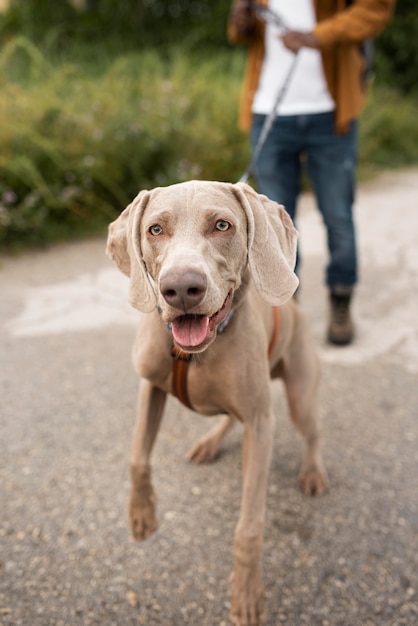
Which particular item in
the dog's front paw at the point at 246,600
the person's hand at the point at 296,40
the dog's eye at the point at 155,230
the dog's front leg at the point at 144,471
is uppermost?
the person's hand at the point at 296,40

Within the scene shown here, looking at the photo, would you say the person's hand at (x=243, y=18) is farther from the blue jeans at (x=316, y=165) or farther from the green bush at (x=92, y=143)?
the green bush at (x=92, y=143)

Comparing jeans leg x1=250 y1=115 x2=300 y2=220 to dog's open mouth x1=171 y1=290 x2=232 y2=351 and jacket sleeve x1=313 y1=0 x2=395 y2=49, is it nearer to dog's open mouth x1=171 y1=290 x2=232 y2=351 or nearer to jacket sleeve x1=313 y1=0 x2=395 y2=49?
jacket sleeve x1=313 y1=0 x2=395 y2=49

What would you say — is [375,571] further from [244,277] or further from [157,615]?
[244,277]

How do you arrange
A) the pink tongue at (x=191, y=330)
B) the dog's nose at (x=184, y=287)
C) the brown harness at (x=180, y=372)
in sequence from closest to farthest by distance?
the dog's nose at (x=184, y=287) < the pink tongue at (x=191, y=330) < the brown harness at (x=180, y=372)

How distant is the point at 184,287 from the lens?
56.7 inches

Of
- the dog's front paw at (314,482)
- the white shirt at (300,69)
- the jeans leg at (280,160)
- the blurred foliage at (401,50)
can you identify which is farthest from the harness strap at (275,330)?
the blurred foliage at (401,50)

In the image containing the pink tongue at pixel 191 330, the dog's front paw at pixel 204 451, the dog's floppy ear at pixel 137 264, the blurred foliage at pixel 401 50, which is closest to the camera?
the pink tongue at pixel 191 330

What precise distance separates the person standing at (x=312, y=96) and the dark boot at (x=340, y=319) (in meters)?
0.41

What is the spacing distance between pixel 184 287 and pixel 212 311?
13 cm

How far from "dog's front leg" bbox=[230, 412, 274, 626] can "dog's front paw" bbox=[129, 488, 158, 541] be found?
0.34 m

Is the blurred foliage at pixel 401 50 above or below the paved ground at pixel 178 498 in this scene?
below

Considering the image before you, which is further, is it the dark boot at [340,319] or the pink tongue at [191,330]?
the dark boot at [340,319]

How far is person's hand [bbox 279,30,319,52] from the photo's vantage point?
9.81ft

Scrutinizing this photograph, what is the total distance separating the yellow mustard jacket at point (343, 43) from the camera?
10.0 ft
